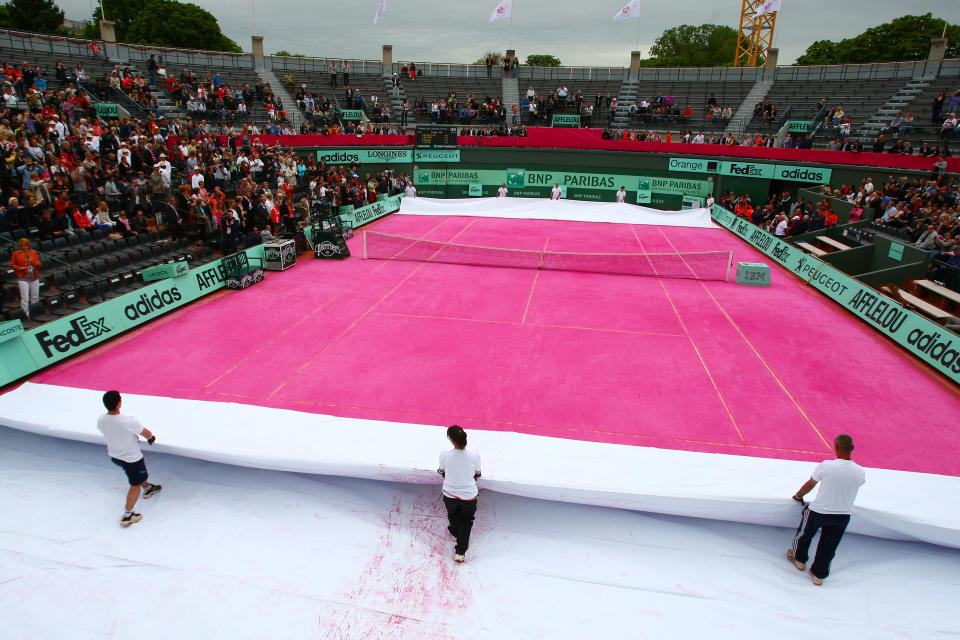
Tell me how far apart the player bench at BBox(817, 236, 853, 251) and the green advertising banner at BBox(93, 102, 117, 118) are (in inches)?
1263

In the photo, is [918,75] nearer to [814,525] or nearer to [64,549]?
[814,525]

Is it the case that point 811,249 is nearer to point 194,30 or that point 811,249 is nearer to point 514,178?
point 514,178

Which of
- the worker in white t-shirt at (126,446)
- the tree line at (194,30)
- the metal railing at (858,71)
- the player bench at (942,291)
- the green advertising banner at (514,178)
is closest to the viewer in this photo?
the worker in white t-shirt at (126,446)

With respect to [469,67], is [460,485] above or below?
below

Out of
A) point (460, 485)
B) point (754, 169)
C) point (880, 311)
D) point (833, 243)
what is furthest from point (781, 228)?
point (460, 485)

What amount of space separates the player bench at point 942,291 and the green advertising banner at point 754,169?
13.9 metres

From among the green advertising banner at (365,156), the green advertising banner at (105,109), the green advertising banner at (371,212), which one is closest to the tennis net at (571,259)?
the green advertising banner at (371,212)

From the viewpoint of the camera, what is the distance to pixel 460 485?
249 inches

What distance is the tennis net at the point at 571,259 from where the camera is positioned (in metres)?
20.5

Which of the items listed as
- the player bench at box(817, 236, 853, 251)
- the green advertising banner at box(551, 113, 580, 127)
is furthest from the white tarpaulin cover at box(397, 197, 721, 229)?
the green advertising banner at box(551, 113, 580, 127)

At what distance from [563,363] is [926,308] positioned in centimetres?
1093

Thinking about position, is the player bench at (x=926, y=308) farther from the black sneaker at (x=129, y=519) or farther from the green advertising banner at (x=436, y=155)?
the green advertising banner at (x=436, y=155)

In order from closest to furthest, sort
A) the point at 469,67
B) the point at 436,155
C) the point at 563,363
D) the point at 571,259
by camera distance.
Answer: the point at 563,363 < the point at 571,259 < the point at 436,155 < the point at 469,67

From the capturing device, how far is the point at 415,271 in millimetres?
19969
